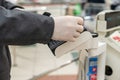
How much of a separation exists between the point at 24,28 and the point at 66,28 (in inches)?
4.7

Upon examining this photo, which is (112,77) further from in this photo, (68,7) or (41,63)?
(68,7)

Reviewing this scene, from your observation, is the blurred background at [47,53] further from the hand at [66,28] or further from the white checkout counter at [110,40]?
the hand at [66,28]

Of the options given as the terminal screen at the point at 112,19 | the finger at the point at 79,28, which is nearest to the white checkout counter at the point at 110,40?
the terminal screen at the point at 112,19

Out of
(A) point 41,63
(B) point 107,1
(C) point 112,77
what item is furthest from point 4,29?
(B) point 107,1

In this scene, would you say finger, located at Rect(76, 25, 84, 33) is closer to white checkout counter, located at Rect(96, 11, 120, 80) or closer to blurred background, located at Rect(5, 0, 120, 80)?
white checkout counter, located at Rect(96, 11, 120, 80)

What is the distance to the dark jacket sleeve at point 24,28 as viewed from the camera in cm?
63

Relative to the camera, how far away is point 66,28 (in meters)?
0.67

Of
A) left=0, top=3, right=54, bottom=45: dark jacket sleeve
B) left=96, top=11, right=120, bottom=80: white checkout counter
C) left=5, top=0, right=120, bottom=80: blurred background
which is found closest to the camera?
left=0, top=3, right=54, bottom=45: dark jacket sleeve

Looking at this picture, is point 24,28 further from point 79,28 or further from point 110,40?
point 110,40

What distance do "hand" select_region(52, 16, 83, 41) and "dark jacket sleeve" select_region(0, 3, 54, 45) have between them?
15mm

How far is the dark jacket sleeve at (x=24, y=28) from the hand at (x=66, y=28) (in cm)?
2

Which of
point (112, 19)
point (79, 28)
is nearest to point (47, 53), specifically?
point (112, 19)

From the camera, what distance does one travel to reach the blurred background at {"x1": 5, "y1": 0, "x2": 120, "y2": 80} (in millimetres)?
2673

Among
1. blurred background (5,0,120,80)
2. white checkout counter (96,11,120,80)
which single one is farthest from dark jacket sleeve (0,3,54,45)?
blurred background (5,0,120,80)
